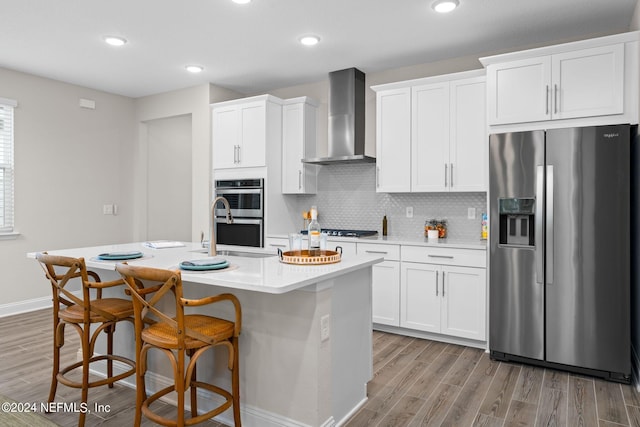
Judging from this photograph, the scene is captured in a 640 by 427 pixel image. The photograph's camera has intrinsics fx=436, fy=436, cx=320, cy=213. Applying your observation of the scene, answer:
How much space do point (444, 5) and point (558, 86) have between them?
1043 mm

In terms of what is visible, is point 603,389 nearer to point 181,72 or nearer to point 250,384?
point 250,384

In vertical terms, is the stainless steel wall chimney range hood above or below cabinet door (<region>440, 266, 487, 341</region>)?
above

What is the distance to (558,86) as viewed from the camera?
3.25 meters

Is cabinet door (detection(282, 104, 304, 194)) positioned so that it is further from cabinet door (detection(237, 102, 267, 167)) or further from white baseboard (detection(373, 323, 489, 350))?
white baseboard (detection(373, 323, 489, 350))

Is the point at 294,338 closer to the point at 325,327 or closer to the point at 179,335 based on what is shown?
the point at 325,327

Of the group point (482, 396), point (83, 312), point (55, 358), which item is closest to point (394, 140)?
point (482, 396)

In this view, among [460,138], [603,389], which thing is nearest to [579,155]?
[460,138]

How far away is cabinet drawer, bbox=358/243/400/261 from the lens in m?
4.01

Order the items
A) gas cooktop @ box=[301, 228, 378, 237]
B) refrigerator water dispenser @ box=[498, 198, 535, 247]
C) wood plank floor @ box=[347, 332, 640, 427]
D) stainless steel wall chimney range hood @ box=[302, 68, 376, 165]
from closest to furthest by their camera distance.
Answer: wood plank floor @ box=[347, 332, 640, 427], refrigerator water dispenser @ box=[498, 198, 535, 247], gas cooktop @ box=[301, 228, 378, 237], stainless steel wall chimney range hood @ box=[302, 68, 376, 165]

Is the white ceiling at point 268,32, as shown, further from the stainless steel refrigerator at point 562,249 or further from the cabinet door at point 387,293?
the cabinet door at point 387,293

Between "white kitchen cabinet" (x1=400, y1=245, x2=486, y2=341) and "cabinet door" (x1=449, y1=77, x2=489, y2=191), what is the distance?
667mm

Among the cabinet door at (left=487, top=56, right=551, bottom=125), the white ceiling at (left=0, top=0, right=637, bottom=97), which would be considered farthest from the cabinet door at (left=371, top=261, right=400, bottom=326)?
the white ceiling at (left=0, top=0, right=637, bottom=97)

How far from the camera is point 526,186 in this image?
127 inches

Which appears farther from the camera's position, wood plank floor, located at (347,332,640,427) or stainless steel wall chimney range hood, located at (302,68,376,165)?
stainless steel wall chimney range hood, located at (302,68,376,165)
